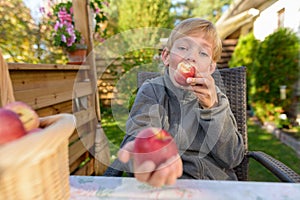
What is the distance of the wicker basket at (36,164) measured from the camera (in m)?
0.31

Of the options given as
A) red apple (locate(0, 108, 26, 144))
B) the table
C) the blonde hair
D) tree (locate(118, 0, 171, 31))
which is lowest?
the table

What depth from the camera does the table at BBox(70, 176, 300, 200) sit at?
0.62 metres

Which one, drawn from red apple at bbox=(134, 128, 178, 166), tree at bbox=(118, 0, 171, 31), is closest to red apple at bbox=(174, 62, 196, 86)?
red apple at bbox=(134, 128, 178, 166)

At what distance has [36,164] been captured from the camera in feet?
1.22

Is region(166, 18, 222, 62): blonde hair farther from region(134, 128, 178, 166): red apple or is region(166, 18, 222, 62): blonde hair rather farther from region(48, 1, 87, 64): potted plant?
region(48, 1, 87, 64): potted plant

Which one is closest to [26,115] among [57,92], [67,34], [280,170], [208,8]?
[280,170]

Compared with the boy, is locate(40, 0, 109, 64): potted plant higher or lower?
higher

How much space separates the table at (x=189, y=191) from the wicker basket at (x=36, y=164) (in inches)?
8.4

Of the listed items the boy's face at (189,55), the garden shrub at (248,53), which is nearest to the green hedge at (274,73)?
the garden shrub at (248,53)

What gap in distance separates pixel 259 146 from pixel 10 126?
8.99ft

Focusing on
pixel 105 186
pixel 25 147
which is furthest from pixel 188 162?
pixel 25 147

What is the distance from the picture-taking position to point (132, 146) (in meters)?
0.50

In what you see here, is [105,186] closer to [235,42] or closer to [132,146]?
[132,146]

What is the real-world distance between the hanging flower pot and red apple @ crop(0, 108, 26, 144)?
1708 millimetres
